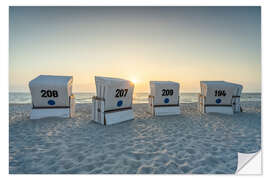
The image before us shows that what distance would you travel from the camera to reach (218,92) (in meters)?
8.62

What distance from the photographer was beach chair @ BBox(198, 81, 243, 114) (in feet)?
27.9

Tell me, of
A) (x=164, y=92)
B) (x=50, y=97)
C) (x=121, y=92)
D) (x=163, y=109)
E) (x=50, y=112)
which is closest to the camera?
(x=121, y=92)

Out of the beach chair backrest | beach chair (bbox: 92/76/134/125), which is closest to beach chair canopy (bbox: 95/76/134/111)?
beach chair (bbox: 92/76/134/125)

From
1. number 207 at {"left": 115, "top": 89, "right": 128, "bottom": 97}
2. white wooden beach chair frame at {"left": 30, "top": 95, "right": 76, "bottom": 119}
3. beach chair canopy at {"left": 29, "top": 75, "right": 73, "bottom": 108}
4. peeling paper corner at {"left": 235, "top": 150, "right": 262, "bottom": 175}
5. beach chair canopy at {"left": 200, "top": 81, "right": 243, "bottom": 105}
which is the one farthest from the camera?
beach chair canopy at {"left": 200, "top": 81, "right": 243, "bottom": 105}

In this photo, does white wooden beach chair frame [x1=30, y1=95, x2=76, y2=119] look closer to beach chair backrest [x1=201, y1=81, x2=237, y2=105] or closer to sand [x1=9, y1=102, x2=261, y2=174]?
sand [x1=9, y1=102, x2=261, y2=174]

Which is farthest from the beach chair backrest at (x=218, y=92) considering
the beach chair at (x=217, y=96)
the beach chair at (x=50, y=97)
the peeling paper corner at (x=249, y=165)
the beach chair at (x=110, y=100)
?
the beach chair at (x=50, y=97)

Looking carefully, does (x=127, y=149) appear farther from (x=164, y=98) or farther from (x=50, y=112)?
(x=50, y=112)

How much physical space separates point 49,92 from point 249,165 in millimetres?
8300

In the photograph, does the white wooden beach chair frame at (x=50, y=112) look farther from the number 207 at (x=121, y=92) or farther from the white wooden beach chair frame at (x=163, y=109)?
the white wooden beach chair frame at (x=163, y=109)

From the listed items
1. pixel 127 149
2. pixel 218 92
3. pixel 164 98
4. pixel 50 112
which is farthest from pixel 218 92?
pixel 50 112

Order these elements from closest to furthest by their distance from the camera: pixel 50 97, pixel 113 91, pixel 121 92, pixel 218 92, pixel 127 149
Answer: pixel 127 149
pixel 113 91
pixel 121 92
pixel 50 97
pixel 218 92

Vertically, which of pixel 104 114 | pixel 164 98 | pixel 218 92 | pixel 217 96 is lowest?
pixel 104 114
